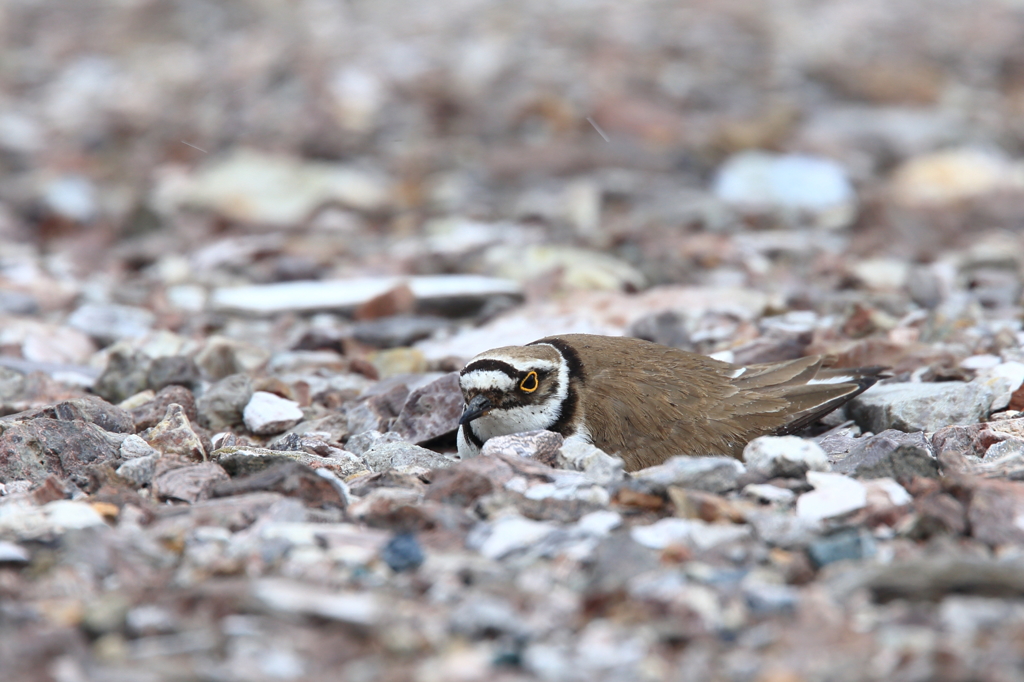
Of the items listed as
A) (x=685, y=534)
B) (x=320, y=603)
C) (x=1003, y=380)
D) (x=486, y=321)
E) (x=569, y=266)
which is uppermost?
(x=320, y=603)

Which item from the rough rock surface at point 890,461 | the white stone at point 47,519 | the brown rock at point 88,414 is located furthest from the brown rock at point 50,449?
the rough rock surface at point 890,461

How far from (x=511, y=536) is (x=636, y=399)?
1631 mm

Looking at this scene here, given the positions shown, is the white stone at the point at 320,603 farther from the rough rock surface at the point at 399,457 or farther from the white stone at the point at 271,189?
the white stone at the point at 271,189

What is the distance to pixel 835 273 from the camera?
27.5 ft

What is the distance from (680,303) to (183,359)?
3.21 meters

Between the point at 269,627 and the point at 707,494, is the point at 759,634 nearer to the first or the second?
the point at 707,494

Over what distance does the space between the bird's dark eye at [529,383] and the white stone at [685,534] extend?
4.94ft

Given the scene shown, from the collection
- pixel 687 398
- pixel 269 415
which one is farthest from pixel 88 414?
pixel 687 398

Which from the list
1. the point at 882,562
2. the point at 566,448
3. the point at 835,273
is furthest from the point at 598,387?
the point at 835,273

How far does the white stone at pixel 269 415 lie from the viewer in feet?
18.1

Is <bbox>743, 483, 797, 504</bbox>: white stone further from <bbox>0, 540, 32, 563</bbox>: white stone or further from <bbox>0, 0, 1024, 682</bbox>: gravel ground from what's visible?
<bbox>0, 540, 32, 563</bbox>: white stone

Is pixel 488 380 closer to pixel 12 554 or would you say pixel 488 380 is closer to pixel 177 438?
pixel 177 438

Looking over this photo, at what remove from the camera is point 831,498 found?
13.0 ft

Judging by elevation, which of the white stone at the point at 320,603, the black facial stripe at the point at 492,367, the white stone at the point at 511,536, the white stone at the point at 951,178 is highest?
the white stone at the point at 320,603
